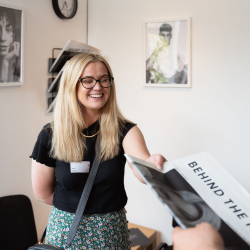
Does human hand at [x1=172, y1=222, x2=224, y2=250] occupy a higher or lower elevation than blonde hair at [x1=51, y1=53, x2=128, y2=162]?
lower

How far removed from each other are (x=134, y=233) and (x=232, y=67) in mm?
1599

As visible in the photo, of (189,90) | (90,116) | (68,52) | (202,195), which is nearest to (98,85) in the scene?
(90,116)

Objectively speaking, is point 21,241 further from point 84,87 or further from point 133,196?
point 84,87

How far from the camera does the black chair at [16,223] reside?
6.12 feet

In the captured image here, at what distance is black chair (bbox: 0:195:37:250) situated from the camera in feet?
6.12

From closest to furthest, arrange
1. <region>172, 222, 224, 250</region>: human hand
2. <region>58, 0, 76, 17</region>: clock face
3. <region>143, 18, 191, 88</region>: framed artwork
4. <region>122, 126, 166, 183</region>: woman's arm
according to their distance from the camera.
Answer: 1. <region>172, 222, 224, 250</region>: human hand
2. <region>122, 126, 166, 183</region>: woman's arm
3. <region>143, 18, 191, 88</region>: framed artwork
4. <region>58, 0, 76, 17</region>: clock face

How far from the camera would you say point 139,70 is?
254 centimetres

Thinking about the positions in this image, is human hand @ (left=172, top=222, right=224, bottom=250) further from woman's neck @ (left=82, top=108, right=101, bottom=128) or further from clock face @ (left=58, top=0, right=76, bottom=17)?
clock face @ (left=58, top=0, right=76, bottom=17)

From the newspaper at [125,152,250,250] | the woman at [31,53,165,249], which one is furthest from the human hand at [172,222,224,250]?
the woman at [31,53,165,249]

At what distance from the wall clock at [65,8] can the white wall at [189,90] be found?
0.23 m

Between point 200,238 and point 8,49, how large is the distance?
185cm

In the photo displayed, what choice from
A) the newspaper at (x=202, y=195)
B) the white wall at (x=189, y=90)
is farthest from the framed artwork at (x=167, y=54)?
the newspaper at (x=202, y=195)

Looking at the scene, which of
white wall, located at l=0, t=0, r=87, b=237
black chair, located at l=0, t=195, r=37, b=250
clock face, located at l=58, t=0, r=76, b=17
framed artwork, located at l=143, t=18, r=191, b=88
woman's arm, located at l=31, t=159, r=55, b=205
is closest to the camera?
woman's arm, located at l=31, t=159, r=55, b=205

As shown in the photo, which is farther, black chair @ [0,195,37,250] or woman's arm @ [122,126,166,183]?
black chair @ [0,195,37,250]
